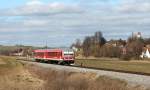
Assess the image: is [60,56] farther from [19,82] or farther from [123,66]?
[19,82]

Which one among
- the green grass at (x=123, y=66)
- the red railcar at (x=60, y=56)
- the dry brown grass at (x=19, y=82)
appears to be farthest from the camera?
the red railcar at (x=60, y=56)

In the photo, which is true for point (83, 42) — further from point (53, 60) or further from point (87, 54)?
point (53, 60)

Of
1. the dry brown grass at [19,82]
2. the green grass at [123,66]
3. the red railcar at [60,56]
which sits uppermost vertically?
the red railcar at [60,56]

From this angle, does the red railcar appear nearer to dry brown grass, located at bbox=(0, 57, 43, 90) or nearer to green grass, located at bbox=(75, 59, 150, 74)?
green grass, located at bbox=(75, 59, 150, 74)

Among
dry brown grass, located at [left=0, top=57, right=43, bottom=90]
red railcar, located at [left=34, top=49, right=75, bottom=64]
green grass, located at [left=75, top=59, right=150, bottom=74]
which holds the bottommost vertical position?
dry brown grass, located at [left=0, top=57, right=43, bottom=90]

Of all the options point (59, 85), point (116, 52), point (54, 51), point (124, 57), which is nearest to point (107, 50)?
point (116, 52)

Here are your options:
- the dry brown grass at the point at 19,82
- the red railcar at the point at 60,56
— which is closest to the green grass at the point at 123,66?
the red railcar at the point at 60,56

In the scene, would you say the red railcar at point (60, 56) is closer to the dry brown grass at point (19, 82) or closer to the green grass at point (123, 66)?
the green grass at point (123, 66)

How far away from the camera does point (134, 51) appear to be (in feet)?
494


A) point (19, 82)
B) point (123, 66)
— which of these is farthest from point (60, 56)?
point (19, 82)

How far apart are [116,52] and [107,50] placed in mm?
3469

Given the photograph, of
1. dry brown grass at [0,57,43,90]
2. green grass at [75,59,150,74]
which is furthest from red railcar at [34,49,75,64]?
dry brown grass at [0,57,43,90]

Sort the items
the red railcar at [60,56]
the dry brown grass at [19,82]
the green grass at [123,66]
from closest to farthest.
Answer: the dry brown grass at [19,82]
the green grass at [123,66]
the red railcar at [60,56]

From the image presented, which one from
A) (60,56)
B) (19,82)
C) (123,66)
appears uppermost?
(60,56)
